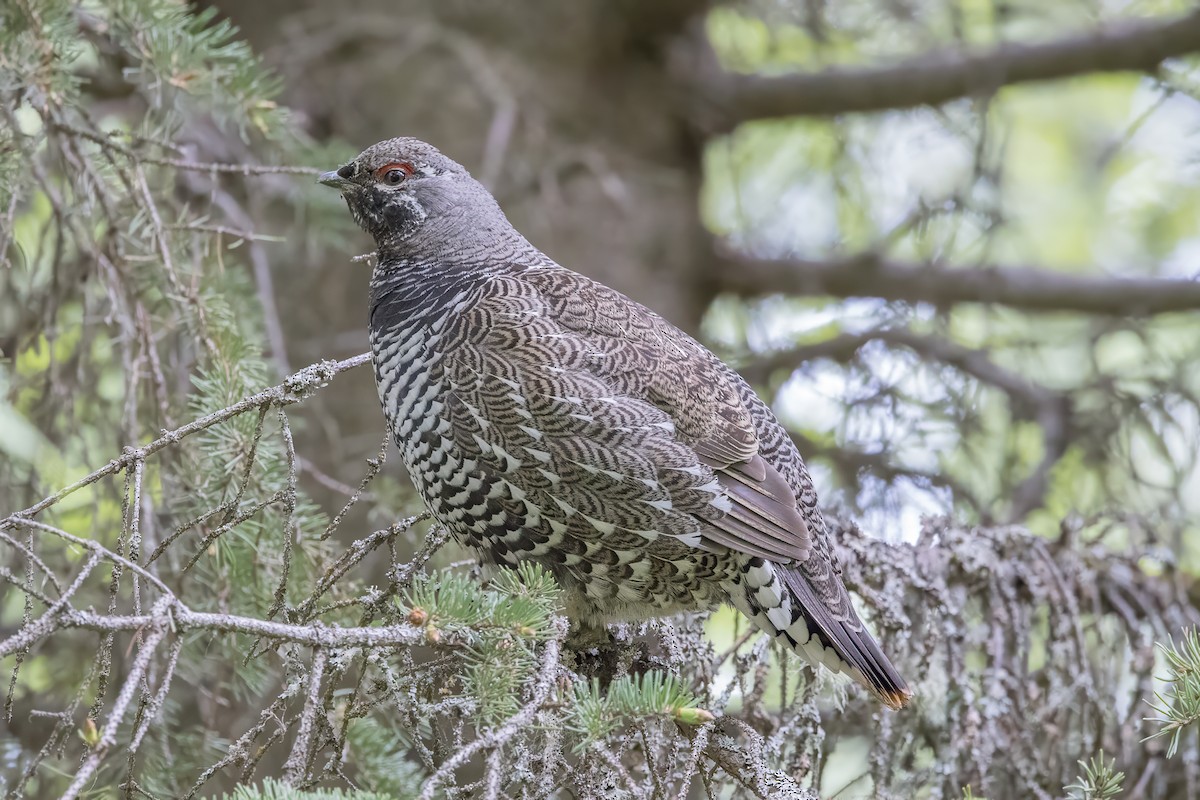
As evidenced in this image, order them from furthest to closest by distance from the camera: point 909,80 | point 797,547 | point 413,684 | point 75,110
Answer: point 909,80, point 75,110, point 797,547, point 413,684

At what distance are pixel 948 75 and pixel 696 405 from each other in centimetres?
329

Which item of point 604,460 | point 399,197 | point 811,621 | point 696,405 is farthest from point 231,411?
point 811,621

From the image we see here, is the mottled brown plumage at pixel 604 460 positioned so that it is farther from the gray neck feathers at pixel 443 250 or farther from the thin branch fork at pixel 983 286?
the thin branch fork at pixel 983 286

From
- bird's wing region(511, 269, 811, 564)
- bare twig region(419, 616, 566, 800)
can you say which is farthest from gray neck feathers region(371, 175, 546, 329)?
bare twig region(419, 616, 566, 800)

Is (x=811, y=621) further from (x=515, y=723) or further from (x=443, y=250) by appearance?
(x=443, y=250)

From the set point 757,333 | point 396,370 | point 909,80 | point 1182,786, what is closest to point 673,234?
point 757,333

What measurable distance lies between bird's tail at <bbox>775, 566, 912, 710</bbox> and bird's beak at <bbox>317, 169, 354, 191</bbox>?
1.90 meters

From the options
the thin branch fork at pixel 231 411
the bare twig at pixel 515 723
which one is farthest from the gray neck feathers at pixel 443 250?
the bare twig at pixel 515 723

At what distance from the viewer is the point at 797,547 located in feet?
10.7

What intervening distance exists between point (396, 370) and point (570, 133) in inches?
122

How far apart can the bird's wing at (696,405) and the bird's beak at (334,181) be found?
33.7 inches

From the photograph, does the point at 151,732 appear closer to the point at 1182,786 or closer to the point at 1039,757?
the point at 1039,757

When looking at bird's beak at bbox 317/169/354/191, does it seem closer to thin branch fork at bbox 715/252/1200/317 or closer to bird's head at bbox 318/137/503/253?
bird's head at bbox 318/137/503/253

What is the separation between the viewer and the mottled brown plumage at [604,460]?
313 centimetres
